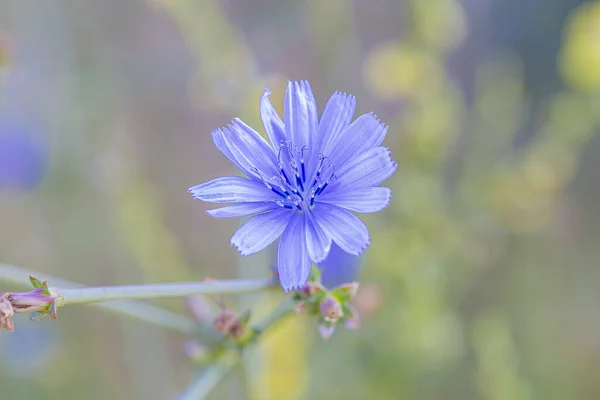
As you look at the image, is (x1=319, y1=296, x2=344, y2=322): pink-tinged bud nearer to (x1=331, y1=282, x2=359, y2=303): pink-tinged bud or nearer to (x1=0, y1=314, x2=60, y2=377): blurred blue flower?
(x1=331, y1=282, x2=359, y2=303): pink-tinged bud

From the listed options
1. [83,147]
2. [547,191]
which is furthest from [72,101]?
[547,191]

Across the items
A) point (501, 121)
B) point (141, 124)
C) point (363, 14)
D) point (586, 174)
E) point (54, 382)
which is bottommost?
point (54, 382)

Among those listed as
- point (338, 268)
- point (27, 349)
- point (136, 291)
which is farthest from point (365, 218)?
point (27, 349)

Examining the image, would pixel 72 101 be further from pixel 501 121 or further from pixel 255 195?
pixel 255 195

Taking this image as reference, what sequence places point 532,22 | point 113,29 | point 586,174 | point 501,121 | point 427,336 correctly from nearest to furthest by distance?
point 427,336, point 501,121, point 586,174, point 532,22, point 113,29

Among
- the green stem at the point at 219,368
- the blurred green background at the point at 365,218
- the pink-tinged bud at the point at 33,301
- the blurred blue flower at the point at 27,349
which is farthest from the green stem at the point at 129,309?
the blurred blue flower at the point at 27,349

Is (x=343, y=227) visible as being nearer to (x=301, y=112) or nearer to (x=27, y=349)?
(x=301, y=112)
